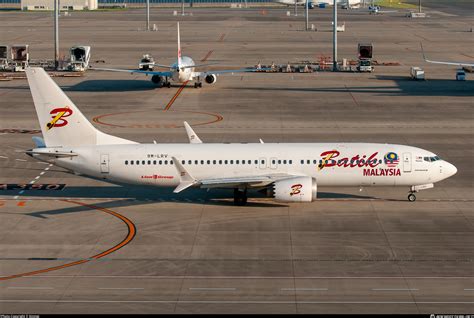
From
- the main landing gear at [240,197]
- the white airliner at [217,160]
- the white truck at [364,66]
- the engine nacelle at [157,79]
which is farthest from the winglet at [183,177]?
the white truck at [364,66]

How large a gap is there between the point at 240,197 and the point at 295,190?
14.4 feet

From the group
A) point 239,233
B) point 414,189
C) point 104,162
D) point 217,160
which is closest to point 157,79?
point 104,162

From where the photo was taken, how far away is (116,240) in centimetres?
5034

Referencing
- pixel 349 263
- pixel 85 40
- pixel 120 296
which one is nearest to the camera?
pixel 120 296

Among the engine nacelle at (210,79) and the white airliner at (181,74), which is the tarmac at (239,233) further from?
the engine nacelle at (210,79)

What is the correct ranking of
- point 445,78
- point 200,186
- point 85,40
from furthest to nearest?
point 85,40
point 445,78
point 200,186

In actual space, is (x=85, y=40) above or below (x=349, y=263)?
above

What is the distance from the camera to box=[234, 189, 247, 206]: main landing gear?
188ft

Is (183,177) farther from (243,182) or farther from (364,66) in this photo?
(364,66)

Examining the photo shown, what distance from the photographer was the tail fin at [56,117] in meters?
55.8

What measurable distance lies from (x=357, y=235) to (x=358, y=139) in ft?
99.3

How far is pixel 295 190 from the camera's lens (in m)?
54.6

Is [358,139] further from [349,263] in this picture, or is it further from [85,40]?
[85,40]

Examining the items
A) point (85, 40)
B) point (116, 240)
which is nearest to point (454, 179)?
point (116, 240)
